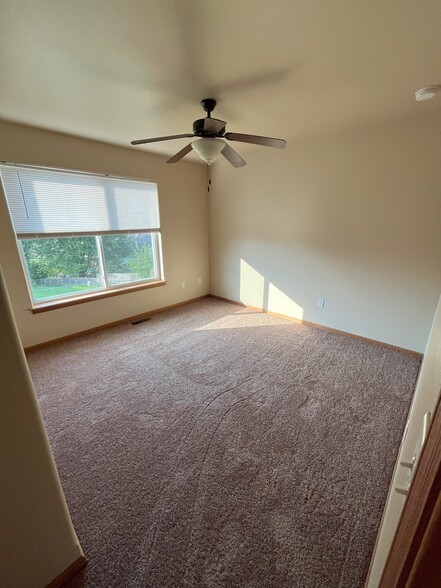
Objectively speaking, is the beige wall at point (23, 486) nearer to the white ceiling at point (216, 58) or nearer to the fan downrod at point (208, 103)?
the white ceiling at point (216, 58)

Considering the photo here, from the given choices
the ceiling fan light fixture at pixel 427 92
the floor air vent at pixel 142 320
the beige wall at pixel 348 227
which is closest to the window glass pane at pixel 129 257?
the floor air vent at pixel 142 320

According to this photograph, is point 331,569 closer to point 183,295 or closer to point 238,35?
point 238,35

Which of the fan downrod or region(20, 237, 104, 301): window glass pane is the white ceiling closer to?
the fan downrod

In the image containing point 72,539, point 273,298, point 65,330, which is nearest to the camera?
point 72,539

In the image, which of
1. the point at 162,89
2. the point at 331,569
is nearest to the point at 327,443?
the point at 331,569

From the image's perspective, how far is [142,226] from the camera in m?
3.64

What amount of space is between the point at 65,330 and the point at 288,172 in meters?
3.52

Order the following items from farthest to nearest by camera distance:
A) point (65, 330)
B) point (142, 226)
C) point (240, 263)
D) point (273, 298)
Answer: point (240, 263) → point (273, 298) → point (142, 226) → point (65, 330)

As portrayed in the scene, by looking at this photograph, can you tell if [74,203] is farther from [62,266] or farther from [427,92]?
[427,92]

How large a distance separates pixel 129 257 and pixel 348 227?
2.95 m

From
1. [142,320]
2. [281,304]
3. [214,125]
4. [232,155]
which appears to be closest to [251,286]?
[281,304]

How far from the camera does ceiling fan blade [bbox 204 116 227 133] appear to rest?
175 centimetres

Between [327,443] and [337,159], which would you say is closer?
[327,443]

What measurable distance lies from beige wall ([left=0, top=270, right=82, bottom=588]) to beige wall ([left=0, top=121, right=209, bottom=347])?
2.38 metres
